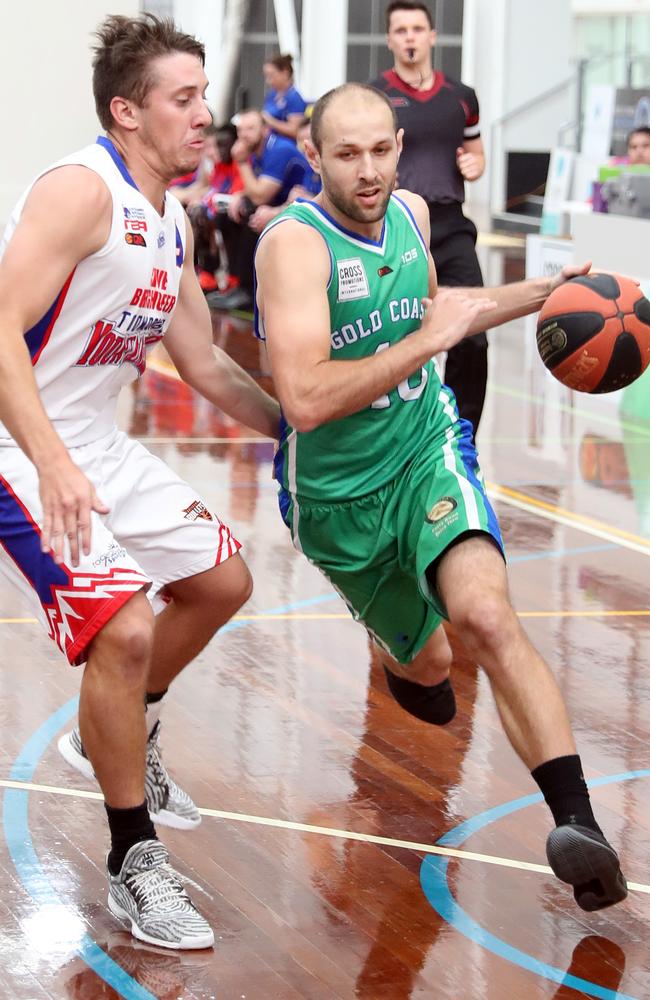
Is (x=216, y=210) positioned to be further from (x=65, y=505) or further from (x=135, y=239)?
(x=65, y=505)

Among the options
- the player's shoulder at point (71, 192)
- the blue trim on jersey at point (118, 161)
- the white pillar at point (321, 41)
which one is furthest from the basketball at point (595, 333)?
the white pillar at point (321, 41)

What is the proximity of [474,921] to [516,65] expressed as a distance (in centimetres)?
2423

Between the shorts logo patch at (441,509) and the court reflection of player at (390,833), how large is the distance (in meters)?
0.78

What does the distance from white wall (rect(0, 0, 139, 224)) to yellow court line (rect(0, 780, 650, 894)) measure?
656 inches

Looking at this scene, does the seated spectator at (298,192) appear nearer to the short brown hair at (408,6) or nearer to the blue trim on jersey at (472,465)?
the short brown hair at (408,6)

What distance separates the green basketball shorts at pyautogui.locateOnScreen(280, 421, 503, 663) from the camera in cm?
363

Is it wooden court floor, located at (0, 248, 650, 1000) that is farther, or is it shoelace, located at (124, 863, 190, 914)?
shoelace, located at (124, 863, 190, 914)

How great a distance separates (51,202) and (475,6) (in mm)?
24260

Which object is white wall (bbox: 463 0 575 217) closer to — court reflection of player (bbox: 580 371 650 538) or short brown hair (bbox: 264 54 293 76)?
short brown hair (bbox: 264 54 293 76)

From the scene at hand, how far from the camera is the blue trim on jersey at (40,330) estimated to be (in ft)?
11.0

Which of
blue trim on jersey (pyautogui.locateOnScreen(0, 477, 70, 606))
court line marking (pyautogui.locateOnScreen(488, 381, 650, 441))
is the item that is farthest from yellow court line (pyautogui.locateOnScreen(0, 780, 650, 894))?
court line marking (pyautogui.locateOnScreen(488, 381, 650, 441))

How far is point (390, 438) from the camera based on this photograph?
3.91m

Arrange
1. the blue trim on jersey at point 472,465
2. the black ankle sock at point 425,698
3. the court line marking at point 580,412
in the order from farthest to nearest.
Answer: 1. the court line marking at point 580,412
2. the black ankle sock at point 425,698
3. the blue trim on jersey at point 472,465

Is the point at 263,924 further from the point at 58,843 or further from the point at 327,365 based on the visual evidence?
the point at 327,365
